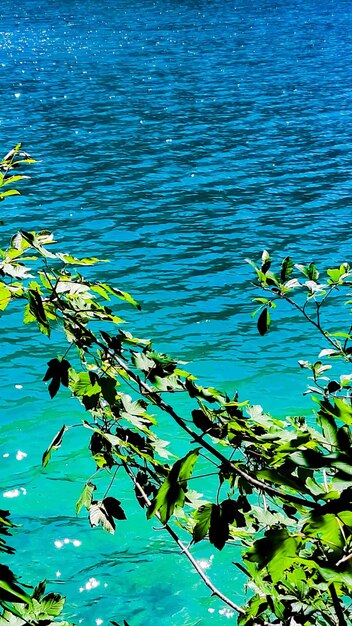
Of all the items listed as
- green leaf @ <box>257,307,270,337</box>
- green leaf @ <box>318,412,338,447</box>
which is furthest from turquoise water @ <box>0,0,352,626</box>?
green leaf @ <box>318,412,338,447</box>

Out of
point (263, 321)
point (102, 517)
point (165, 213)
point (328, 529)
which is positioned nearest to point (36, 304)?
point (102, 517)

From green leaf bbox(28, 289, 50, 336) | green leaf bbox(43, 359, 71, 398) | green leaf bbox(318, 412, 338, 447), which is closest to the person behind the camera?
green leaf bbox(318, 412, 338, 447)

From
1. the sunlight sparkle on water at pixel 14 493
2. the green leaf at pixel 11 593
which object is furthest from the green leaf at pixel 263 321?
the sunlight sparkle on water at pixel 14 493

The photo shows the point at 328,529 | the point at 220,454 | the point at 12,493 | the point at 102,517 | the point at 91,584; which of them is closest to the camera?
the point at 328,529

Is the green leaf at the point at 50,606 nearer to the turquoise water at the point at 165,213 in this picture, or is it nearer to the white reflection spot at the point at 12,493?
the turquoise water at the point at 165,213

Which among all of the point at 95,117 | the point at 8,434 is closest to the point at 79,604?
the point at 8,434

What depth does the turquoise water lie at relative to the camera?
19.1 feet

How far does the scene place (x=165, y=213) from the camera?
46.2 ft

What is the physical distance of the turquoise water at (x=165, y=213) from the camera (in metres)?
5.82

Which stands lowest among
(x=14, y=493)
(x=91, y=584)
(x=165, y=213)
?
(x=165, y=213)

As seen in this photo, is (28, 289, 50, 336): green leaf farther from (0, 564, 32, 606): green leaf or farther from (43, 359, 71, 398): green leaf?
(0, 564, 32, 606): green leaf

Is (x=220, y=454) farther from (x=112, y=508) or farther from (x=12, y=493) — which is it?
(x=12, y=493)

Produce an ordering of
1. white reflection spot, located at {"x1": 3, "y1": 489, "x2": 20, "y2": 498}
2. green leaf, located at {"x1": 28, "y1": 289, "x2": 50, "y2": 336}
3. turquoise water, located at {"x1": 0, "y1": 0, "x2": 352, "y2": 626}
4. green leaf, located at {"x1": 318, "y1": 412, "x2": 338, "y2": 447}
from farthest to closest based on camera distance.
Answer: white reflection spot, located at {"x1": 3, "y1": 489, "x2": 20, "y2": 498} < turquoise water, located at {"x1": 0, "y1": 0, "x2": 352, "y2": 626} < green leaf, located at {"x1": 28, "y1": 289, "x2": 50, "y2": 336} < green leaf, located at {"x1": 318, "y1": 412, "x2": 338, "y2": 447}

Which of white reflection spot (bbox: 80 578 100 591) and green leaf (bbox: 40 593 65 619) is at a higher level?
green leaf (bbox: 40 593 65 619)
